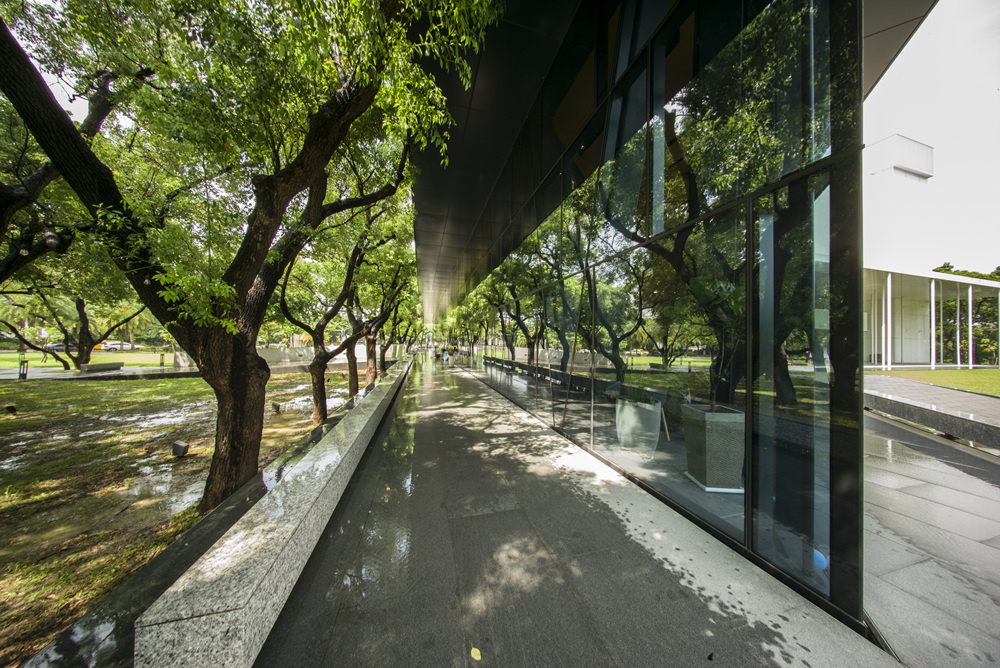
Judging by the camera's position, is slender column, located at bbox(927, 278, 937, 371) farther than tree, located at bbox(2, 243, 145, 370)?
Yes

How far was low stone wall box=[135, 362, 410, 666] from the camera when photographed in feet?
5.17

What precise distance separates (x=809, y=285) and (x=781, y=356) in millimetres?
562

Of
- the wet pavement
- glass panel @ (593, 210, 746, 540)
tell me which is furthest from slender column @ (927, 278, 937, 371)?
glass panel @ (593, 210, 746, 540)

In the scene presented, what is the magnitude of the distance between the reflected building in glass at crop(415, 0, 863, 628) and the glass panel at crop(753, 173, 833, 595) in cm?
1

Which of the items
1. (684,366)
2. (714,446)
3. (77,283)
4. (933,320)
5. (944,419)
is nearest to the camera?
(714,446)

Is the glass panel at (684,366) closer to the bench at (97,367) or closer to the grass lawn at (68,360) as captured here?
the bench at (97,367)

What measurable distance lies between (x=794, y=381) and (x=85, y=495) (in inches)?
376

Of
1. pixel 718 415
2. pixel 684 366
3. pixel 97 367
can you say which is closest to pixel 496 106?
pixel 684 366

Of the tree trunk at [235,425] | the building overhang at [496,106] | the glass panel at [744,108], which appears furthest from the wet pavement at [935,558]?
the tree trunk at [235,425]

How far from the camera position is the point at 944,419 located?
626cm

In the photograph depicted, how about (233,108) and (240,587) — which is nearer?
(240,587)

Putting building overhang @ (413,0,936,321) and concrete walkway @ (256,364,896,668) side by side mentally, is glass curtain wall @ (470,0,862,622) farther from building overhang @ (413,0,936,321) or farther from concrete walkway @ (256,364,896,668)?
building overhang @ (413,0,936,321)

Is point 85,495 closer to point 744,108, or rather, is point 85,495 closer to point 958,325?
point 744,108

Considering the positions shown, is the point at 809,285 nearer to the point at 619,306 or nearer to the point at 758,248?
the point at 758,248
